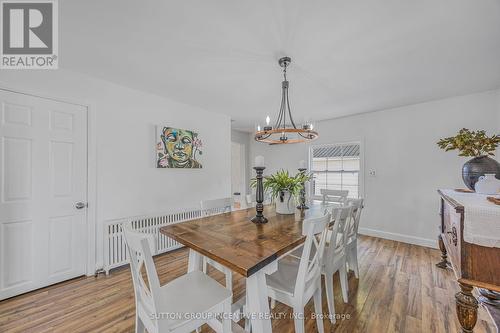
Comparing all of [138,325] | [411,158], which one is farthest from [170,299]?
[411,158]

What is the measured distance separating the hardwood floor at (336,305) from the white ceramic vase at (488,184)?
1.15 meters

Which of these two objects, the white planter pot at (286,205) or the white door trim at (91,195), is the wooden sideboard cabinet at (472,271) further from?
the white door trim at (91,195)

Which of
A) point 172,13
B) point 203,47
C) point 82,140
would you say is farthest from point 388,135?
point 82,140

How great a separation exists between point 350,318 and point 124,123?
3.42m

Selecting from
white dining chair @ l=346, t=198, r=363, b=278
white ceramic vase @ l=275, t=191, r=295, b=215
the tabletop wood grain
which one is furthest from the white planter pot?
white dining chair @ l=346, t=198, r=363, b=278

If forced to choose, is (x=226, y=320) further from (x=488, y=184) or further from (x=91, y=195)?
(x=91, y=195)

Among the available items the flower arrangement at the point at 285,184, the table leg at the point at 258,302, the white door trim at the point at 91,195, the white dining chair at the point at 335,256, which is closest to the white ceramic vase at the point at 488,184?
the white dining chair at the point at 335,256

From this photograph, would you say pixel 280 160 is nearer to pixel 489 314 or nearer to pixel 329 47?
pixel 329 47

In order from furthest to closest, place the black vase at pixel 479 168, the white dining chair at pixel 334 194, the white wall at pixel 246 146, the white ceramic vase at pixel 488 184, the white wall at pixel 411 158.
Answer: the white wall at pixel 246 146 → the white wall at pixel 411 158 → the white dining chair at pixel 334 194 → the black vase at pixel 479 168 → the white ceramic vase at pixel 488 184

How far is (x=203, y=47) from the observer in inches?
75.9

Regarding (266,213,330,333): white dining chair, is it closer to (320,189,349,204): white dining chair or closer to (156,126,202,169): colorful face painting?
(320,189,349,204): white dining chair

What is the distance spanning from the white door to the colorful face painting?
92cm

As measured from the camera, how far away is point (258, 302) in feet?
3.94

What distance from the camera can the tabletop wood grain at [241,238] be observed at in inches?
44.9
